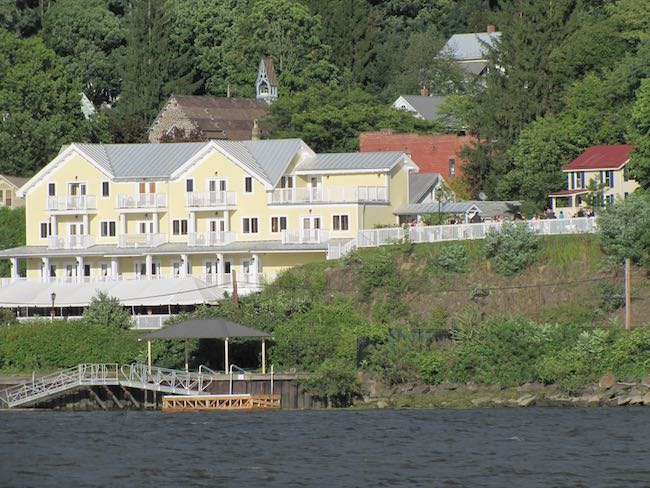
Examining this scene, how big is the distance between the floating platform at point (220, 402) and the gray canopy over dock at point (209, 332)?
2.38m

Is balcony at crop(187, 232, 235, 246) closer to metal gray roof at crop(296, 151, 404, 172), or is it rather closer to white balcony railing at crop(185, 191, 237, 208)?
Result: white balcony railing at crop(185, 191, 237, 208)

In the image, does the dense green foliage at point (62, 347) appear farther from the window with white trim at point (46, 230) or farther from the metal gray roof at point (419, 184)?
the metal gray roof at point (419, 184)

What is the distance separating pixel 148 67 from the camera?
143750 mm

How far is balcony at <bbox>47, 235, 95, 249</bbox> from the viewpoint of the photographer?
10088 centimetres

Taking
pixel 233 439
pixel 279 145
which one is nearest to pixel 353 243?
pixel 279 145

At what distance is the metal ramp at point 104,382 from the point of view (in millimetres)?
79062

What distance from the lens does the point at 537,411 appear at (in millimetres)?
74312

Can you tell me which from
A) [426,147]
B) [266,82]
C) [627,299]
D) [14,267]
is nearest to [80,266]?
[14,267]

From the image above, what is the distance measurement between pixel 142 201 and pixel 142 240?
6.87 feet

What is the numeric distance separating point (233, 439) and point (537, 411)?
1323 cm

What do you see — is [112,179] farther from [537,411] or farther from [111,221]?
[537,411]

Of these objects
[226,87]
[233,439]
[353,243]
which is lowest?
[233,439]

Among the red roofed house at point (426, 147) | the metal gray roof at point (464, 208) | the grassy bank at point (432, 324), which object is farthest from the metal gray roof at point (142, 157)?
the red roofed house at point (426, 147)

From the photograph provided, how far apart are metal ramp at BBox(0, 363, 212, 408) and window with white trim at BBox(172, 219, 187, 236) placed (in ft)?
64.8
